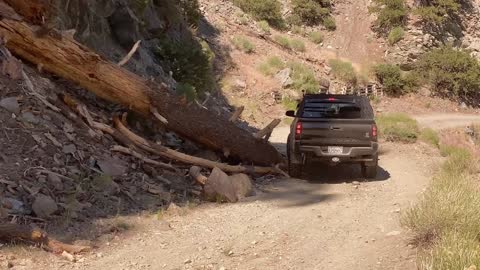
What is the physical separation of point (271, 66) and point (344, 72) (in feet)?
19.8

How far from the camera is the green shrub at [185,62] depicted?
53.4 ft

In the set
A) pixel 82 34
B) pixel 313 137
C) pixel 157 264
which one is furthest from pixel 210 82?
pixel 157 264

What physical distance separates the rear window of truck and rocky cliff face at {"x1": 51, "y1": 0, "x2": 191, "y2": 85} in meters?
4.35

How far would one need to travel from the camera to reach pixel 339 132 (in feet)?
34.3

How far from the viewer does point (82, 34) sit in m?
11.5

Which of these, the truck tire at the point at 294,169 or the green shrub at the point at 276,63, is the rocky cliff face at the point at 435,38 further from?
the truck tire at the point at 294,169

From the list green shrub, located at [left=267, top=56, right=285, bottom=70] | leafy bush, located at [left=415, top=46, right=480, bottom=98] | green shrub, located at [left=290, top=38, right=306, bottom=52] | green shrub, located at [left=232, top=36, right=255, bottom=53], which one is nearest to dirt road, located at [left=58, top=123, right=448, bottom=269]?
green shrub, located at [left=267, top=56, right=285, bottom=70]

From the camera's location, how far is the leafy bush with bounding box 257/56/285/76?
28.8m

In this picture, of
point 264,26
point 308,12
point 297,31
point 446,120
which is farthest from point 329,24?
point 446,120

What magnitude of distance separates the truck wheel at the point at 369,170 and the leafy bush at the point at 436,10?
A: 31472 mm

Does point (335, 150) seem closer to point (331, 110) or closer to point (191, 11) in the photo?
point (331, 110)

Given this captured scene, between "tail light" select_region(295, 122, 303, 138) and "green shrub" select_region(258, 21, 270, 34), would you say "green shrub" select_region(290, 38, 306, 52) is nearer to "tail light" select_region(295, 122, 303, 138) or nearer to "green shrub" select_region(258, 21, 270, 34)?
"green shrub" select_region(258, 21, 270, 34)

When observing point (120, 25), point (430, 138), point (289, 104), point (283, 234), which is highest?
point (120, 25)

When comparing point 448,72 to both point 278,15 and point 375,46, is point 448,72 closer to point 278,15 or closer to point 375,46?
point 375,46
